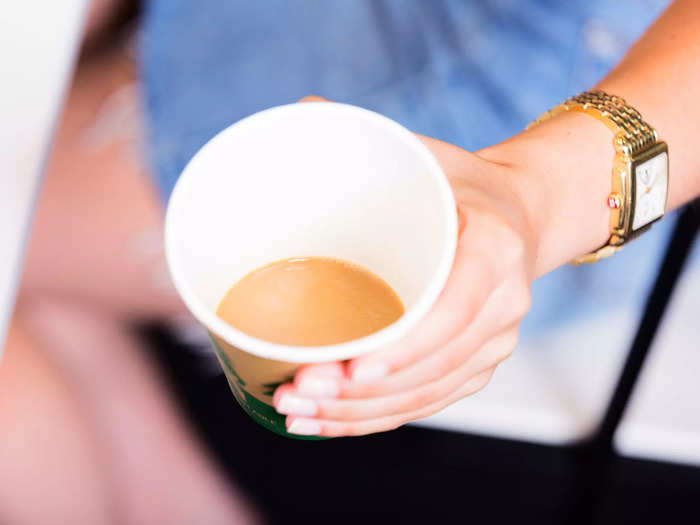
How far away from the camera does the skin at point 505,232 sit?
41 cm

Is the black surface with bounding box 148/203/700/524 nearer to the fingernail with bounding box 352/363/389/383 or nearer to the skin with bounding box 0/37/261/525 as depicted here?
the skin with bounding box 0/37/261/525

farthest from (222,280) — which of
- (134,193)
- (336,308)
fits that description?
(134,193)

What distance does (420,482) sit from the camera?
3.45 ft

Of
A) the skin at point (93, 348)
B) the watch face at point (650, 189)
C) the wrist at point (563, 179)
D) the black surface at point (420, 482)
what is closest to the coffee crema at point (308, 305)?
the wrist at point (563, 179)

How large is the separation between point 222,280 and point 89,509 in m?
0.52

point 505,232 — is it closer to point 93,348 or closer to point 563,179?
point 563,179

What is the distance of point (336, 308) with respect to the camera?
0.49m

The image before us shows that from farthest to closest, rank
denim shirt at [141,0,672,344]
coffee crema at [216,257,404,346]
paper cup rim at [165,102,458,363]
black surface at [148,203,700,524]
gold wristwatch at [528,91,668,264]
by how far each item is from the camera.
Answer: black surface at [148,203,700,524]
denim shirt at [141,0,672,344]
gold wristwatch at [528,91,668,264]
coffee crema at [216,257,404,346]
paper cup rim at [165,102,458,363]

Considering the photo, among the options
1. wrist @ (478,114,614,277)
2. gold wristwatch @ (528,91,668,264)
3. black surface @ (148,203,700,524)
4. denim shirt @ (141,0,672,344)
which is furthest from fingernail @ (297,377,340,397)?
black surface @ (148,203,700,524)

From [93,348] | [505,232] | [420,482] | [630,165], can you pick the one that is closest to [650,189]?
[630,165]

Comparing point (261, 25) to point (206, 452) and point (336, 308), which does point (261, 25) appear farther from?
point (206, 452)

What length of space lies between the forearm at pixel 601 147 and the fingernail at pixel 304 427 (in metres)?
0.24

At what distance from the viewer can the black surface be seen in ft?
3.32

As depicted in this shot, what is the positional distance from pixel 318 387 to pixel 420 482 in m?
0.72
